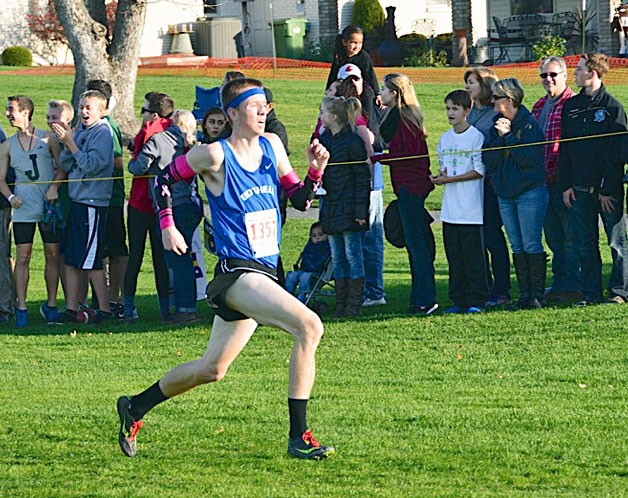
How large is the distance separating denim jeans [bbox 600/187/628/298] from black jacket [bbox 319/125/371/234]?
2.21m

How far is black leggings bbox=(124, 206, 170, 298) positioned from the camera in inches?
498

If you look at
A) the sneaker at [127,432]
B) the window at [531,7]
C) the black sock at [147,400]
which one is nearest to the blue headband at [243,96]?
the black sock at [147,400]

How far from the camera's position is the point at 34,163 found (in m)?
12.8

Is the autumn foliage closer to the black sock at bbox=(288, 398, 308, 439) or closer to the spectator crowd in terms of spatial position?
the spectator crowd

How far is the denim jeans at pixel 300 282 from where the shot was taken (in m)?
12.5

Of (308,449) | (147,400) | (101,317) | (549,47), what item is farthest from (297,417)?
(549,47)

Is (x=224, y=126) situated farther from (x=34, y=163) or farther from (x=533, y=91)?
(x=533, y=91)

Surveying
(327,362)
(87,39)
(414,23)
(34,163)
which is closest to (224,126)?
(34,163)

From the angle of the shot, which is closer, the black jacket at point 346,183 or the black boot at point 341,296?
the black jacket at point 346,183

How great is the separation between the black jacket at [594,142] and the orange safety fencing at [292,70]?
70.8 ft

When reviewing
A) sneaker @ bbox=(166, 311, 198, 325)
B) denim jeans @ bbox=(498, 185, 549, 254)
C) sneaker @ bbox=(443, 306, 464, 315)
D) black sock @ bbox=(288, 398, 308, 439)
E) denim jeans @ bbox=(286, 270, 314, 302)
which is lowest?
sneaker @ bbox=(166, 311, 198, 325)

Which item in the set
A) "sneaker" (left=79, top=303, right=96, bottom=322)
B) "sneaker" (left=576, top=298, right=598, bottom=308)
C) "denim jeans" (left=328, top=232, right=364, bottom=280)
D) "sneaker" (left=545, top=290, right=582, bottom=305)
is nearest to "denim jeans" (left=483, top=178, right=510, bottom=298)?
"sneaker" (left=545, top=290, right=582, bottom=305)

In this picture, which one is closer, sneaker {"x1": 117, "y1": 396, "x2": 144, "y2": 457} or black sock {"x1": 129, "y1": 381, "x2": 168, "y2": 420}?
sneaker {"x1": 117, "y1": 396, "x2": 144, "y2": 457}

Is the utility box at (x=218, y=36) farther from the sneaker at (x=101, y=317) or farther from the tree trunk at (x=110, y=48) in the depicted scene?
the sneaker at (x=101, y=317)
